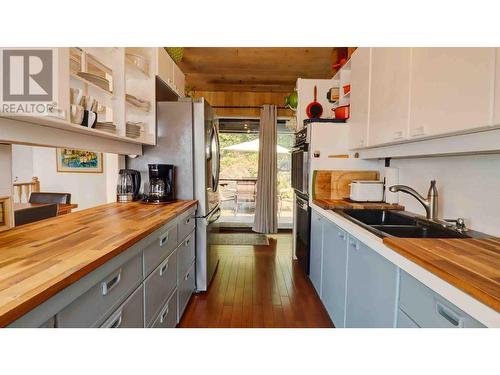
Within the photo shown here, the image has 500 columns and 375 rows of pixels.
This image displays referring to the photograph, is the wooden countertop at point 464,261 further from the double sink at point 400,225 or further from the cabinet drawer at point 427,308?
the double sink at point 400,225

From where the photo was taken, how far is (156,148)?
264 centimetres

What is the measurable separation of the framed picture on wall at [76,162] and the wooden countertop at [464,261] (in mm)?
4591

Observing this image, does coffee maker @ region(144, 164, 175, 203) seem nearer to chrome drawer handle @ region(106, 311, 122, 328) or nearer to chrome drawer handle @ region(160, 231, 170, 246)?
chrome drawer handle @ region(160, 231, 170, 246)

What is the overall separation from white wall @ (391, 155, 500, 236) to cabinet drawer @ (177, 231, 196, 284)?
173 cm

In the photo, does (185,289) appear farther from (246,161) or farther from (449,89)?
(246,161)

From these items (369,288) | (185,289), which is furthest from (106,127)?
(369,288)

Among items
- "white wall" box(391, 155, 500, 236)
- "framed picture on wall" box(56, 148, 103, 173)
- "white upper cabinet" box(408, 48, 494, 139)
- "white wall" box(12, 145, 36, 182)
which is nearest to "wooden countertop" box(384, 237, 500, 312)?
"white wall" box(391, 155, 500, 236)

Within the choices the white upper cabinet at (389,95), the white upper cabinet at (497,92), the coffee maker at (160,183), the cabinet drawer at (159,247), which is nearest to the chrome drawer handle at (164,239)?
the cabinet drawer at (159,247)

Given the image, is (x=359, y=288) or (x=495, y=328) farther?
(x=359, y=288)

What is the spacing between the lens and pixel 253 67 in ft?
13.2

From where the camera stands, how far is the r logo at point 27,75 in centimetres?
125
